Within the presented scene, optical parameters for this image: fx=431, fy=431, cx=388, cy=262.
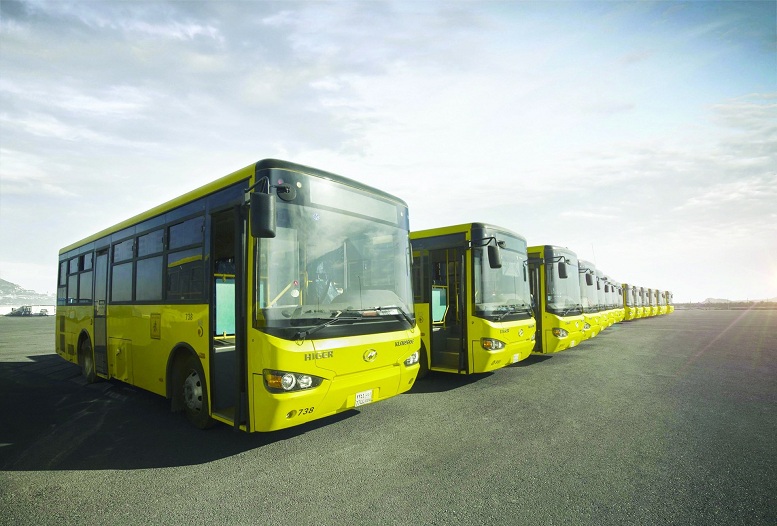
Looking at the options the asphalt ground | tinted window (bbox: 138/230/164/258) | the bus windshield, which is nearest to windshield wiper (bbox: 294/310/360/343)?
the bus windshield

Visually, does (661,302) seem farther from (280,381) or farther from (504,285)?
(280,381)

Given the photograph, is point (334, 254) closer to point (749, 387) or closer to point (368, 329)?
point (368, 329)

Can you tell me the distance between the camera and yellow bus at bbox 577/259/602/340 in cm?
1341

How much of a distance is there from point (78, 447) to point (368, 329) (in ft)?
11.7

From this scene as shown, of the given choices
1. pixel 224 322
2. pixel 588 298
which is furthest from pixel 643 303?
pixel 224 322

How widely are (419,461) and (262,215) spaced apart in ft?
9.60

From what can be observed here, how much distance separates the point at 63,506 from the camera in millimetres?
3559

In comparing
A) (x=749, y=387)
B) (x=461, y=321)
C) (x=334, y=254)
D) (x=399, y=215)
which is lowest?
(x=749, y=387)

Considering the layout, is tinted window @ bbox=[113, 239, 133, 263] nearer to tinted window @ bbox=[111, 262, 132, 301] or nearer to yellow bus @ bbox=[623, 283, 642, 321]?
tinted window @ bbox=[111, 262, 132, 301]

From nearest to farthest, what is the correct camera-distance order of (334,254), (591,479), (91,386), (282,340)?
(591,479)
(282,340)
(334,254)
(91,386)

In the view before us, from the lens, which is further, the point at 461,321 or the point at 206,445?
the point at 461,321

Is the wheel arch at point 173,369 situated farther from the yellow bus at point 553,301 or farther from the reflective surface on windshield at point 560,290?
the reflective surface on windshield at point 560,290

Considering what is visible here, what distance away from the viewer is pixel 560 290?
11.6 meters

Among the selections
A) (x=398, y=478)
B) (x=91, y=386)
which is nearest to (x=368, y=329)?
(x=398, y=478)
